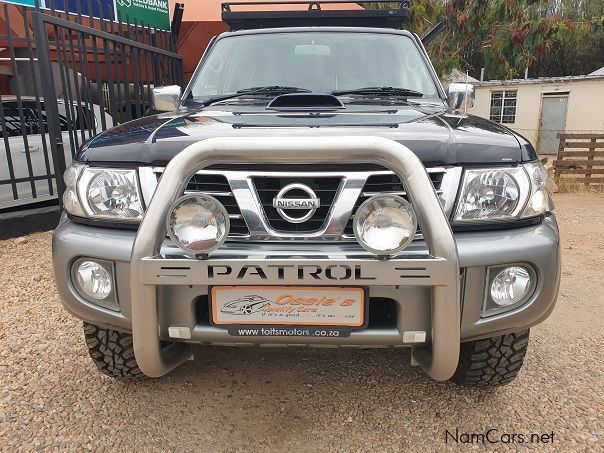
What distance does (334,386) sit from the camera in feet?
7.90

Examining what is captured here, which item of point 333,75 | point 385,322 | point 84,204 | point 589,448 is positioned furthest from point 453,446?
point 333,75

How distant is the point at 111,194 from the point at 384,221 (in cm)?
105

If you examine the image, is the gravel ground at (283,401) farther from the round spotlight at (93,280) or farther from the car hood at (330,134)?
the car hood at (330,134)

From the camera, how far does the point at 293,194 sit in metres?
1.76

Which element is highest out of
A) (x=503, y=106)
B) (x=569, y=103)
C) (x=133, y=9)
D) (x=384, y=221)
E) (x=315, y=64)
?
(x=133, y=9)

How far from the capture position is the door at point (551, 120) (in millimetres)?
18406

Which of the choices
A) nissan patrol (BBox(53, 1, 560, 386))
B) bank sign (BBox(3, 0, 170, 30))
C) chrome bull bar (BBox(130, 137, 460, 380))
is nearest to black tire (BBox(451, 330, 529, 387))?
nissan patrol (BBox(53, 1, 560, 386))

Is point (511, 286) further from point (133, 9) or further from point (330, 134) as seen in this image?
point (133, 9)

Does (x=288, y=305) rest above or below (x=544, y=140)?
above

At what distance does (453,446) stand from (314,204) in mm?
1171

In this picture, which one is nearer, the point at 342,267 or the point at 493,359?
the point at 342,267

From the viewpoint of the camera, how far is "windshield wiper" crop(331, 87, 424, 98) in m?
2.85

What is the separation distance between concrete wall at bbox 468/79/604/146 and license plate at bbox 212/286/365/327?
18.5 m

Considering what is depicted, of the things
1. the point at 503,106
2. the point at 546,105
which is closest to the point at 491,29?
the point at 503,106
